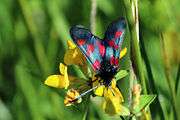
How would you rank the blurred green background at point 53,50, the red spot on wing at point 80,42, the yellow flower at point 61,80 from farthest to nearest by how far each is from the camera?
1. the blurred green background at point 53,50
2. the yellow flower at point 61,80
3. the red spot on wing at point 80,42

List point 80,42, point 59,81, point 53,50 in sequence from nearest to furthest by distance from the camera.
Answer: point 80,42
point 59,81
point 53,50

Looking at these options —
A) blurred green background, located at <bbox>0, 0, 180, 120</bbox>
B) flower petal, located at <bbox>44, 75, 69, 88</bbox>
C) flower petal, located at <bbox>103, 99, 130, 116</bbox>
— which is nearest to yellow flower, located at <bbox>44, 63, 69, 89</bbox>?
flower petal, located at <bbox>44, 75, 69, 88</bbox>

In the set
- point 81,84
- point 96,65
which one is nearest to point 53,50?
point 81,84

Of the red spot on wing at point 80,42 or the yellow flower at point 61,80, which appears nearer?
the red spot on wing at point 80,42

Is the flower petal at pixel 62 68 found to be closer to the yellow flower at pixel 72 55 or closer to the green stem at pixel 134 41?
the yellow flower at pixel 72 55

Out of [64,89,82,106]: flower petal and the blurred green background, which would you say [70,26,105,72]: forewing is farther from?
the blurred green background

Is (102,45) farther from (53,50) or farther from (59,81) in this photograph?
(53,50)

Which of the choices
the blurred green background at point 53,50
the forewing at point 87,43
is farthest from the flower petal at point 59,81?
the blurred green background at point 53,50

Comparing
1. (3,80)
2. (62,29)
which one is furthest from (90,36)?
(3,80)
